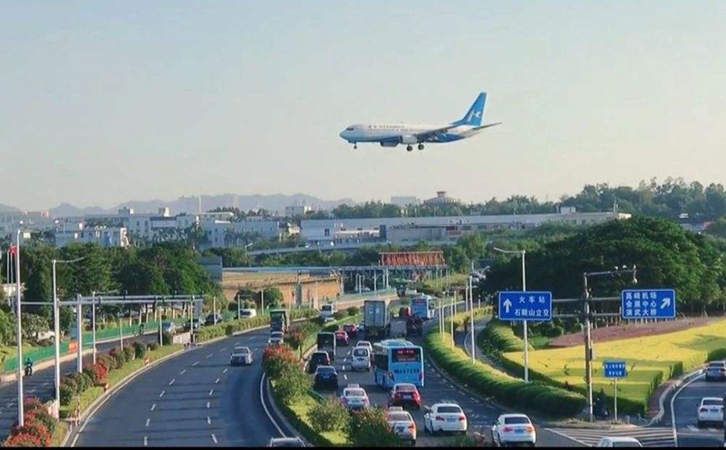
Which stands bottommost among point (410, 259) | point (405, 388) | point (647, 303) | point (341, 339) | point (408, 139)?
point (341, 339)

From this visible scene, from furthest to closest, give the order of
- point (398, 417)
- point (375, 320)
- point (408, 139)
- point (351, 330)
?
point (408, 139) → point (351, 330) → point (375, 320) → point (398, 417)

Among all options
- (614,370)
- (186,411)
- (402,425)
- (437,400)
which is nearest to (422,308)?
(437,400)

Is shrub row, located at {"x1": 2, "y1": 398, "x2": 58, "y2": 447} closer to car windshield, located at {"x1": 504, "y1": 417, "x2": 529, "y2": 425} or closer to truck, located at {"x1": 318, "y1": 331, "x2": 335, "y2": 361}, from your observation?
car windshield, located at {"x1": 504, "y1": 417, "x2": 529, "y2": 425}

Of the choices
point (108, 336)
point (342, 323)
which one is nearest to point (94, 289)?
point (108, 336)

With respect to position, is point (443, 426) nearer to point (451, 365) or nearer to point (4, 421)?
point (4, 421)

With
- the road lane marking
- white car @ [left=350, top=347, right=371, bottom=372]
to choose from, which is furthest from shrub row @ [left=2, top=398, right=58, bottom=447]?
white car @ [left=350, top=347, right=371, bottom=372]

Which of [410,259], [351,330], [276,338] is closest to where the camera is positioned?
[276,338]

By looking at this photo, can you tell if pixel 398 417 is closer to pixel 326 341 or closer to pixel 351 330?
pixel 326 341

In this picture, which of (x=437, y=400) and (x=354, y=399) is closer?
(x=354, y=399)
